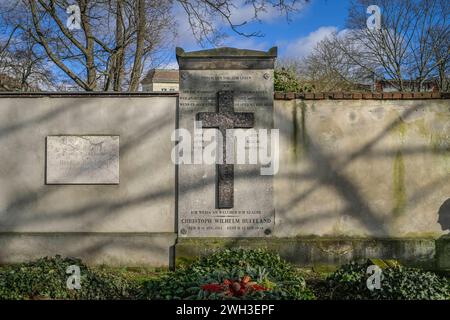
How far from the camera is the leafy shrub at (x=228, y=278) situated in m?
5.04

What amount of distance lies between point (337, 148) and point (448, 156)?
181 centimetres

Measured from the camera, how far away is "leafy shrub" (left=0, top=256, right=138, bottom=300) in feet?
18.0

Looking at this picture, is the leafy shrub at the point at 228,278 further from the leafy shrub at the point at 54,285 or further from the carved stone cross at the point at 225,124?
the carved stone cross at the point at 225,124

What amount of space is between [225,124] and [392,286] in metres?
3.75

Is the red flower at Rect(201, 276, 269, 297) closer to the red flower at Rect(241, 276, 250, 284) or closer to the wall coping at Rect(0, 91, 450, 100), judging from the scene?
the red flower at Rect(241, 276, 250, 284)

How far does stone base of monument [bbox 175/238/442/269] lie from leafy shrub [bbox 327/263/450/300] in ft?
5.25

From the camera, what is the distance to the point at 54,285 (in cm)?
557

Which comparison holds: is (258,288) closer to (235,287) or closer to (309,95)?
(235,287)

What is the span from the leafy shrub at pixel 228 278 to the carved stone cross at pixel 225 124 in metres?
1.41

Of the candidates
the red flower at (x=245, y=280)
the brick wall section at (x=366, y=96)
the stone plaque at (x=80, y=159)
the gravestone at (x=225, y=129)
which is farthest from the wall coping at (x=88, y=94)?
the red flower at (x=245, y=280)

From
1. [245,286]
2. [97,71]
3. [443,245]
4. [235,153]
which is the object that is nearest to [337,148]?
[235,153]

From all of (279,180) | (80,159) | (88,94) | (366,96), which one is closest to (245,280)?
(279,180)

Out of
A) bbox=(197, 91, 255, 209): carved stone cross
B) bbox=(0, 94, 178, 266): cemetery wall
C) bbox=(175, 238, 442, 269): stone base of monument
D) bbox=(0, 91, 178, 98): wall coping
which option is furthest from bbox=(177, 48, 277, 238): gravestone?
bbox=(0, 91, 178, 98): wall coping

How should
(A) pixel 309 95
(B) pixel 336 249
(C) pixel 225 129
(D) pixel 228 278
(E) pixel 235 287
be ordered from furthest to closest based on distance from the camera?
(A) pixel 309 95, (C) pixel 225 129, (B) pixel 336 249, (D) pixel 228 278, (E) pixel 235 287
